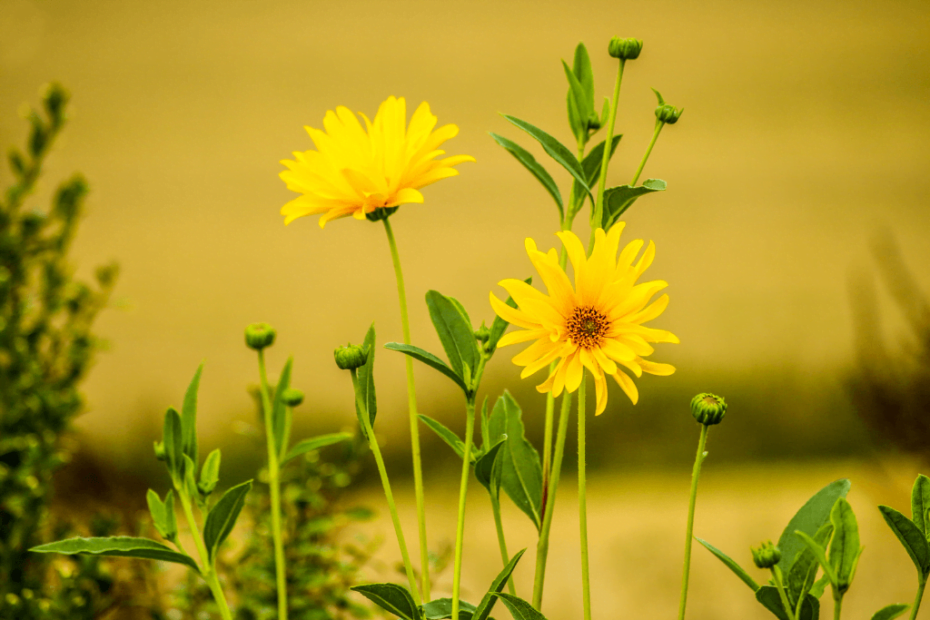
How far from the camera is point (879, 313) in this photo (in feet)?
2.98

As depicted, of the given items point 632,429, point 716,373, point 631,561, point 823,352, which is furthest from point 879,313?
point 631,561

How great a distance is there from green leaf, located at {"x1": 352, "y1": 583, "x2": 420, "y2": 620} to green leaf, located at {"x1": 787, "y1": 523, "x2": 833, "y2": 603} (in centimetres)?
13

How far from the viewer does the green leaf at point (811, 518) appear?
0.25 metres

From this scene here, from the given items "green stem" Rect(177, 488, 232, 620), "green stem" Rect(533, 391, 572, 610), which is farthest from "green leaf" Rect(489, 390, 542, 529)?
"green stem" Rect(177, 488, 232, 620)

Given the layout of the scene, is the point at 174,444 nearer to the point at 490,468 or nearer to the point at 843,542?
the point at 490,468

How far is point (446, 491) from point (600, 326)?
611mm

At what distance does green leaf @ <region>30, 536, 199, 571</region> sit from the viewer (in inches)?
9.1

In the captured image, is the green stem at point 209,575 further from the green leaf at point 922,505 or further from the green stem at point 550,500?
the green leaf at point 922,505

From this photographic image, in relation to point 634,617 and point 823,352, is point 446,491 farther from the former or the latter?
point 823,352

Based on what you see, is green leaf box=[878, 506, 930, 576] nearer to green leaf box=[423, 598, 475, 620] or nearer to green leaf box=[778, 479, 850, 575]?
green leaf box=[778, 479, 850, 575]

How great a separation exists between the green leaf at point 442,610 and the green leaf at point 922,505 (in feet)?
0.53

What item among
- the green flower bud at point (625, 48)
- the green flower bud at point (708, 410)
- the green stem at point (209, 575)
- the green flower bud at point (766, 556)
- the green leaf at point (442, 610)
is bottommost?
the green leaf at point (442, 610)

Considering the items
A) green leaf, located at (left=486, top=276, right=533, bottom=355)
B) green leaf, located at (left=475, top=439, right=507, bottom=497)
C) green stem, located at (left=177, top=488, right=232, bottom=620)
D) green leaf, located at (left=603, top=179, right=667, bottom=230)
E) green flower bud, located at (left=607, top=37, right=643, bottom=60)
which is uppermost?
green flower bud, located at (left=607, top=37, right=643, bottom=60)

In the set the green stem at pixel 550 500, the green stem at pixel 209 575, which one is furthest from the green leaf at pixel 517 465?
the green stem at pixel 209 575
